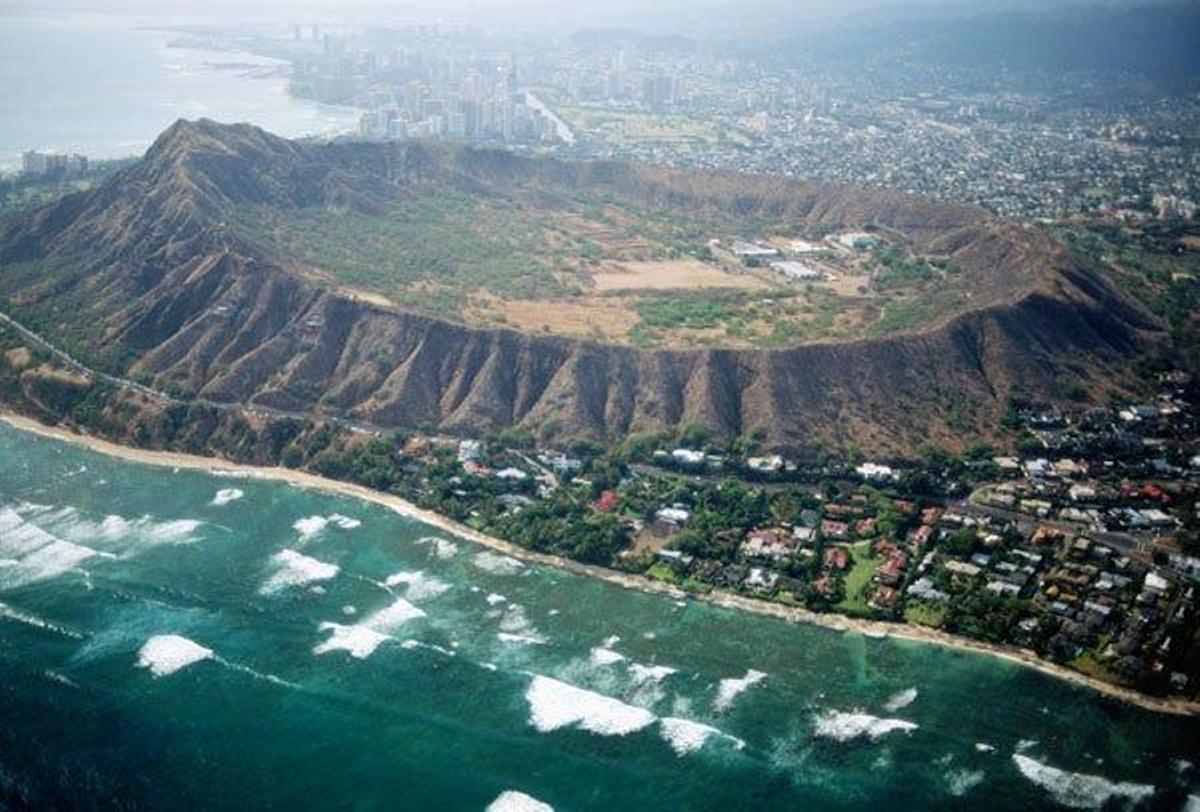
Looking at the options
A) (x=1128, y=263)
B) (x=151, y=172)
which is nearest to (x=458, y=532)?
(x=151, y=172)

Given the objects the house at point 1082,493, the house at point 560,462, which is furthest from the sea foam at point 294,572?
the house at point 1082,493

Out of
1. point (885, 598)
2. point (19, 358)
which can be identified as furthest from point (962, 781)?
point (19, 358)

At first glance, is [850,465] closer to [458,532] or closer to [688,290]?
[458,532]

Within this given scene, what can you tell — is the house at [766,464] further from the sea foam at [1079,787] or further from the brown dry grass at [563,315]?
the sea foam at [1079,787]

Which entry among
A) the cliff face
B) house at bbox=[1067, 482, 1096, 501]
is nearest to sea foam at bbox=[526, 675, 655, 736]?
the cliff face

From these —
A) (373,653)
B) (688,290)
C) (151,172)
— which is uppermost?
(151,172)

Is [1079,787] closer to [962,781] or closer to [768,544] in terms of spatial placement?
[962,781]
